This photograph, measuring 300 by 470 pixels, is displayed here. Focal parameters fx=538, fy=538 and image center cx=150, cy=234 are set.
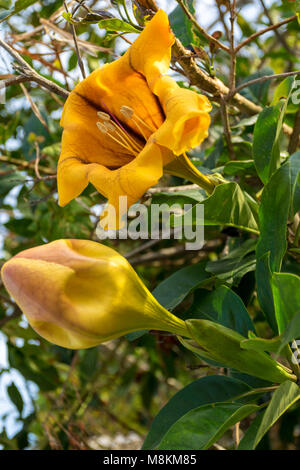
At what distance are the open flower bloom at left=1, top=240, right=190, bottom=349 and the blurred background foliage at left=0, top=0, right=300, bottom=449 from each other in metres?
0.30

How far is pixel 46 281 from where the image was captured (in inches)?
32.2

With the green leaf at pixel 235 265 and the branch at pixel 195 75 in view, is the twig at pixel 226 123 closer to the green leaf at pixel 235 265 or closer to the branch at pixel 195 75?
the branch at pixel 195 75

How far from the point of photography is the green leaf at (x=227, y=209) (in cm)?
103

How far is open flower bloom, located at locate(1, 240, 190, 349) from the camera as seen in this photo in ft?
2.67

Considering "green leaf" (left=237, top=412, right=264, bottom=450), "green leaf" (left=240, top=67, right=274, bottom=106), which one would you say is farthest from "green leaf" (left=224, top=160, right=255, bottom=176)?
"green leaf" (left=237, top=412, right=264, bottom=450)

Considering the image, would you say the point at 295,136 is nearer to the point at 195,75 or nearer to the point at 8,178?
the point at 195,75

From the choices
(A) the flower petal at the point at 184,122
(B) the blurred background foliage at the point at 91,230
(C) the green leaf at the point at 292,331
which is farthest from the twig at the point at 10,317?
(C) the green leaf at the point at 292,331

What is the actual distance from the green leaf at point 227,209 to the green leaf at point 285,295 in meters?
0.22

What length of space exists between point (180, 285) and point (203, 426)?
0.34 m

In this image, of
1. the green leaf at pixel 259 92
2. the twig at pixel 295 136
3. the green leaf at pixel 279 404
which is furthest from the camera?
the green leaf at pixel 259 92
